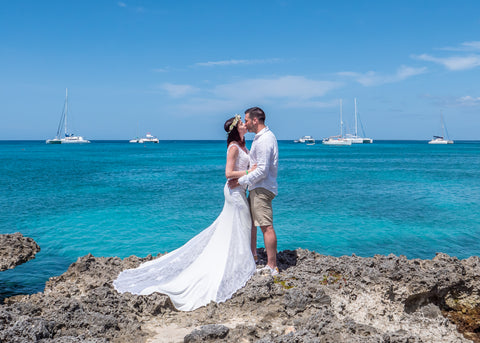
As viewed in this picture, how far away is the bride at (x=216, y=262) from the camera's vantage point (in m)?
5.16

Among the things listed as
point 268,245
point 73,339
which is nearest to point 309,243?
point 268,245

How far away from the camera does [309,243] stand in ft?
41.2

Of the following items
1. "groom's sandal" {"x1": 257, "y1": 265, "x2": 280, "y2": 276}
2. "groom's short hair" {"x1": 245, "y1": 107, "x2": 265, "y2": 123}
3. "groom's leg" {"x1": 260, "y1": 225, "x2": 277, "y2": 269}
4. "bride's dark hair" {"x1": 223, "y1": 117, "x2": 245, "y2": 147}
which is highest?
"groom's short hair" {"x1": 245, "y1": 107, "x2": 265, "y2": 123}

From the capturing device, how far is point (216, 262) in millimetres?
5453

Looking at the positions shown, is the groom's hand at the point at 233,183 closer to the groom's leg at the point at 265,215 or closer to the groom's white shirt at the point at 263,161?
the groom's white shirt at the point at 263,161

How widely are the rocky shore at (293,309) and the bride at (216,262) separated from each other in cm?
17

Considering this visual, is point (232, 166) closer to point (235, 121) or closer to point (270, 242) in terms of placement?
point (235, 121)

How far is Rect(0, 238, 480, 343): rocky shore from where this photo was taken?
13.6ft

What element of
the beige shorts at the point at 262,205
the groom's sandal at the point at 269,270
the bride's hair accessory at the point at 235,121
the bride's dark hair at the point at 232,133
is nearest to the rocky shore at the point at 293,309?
the groom's sandal at the point at 269,270

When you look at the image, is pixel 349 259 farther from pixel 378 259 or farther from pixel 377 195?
pixel 377 195

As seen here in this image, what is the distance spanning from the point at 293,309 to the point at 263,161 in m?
1.95

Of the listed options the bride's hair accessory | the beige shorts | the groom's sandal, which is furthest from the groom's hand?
the groom's sandal

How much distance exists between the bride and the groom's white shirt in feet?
0.55

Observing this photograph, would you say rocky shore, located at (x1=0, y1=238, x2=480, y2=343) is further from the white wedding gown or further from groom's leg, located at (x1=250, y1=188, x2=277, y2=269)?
groom's leg, located at (x1=250, y1=188, x2=277, y2=269)
